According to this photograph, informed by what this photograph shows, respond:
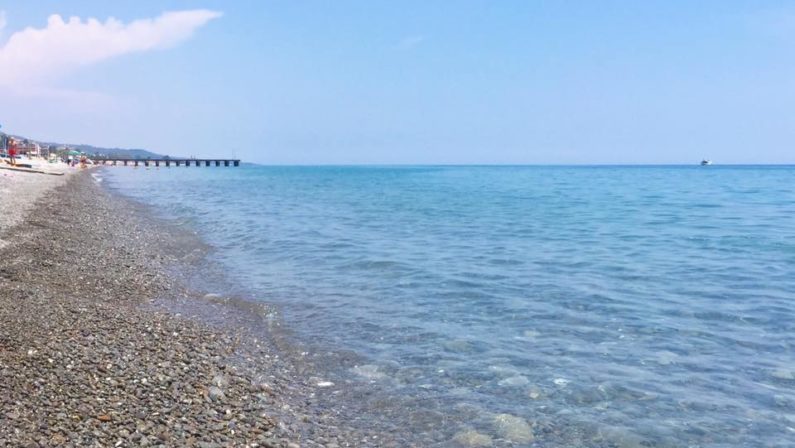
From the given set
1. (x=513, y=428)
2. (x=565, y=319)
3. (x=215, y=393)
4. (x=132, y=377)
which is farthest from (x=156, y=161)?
(x=513, y=428)

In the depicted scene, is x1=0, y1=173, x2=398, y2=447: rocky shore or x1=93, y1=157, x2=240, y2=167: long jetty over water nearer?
x1=0, y1=173, x2=398, y2=447: rocky shore

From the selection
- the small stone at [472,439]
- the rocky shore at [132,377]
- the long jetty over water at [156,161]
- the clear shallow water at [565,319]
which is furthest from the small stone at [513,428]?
the long jetty over water at [156,161]

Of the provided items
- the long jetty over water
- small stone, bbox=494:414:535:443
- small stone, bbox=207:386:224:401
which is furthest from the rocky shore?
the long jetty over water

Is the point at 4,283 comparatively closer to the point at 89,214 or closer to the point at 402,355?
the point at 402,355

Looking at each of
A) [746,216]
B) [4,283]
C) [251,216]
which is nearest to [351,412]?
[4,283]

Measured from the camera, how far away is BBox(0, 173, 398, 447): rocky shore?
479cm

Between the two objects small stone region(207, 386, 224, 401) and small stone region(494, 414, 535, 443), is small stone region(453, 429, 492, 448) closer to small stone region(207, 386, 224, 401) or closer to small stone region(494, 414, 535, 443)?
small stone region(494, 414, 535, 443)

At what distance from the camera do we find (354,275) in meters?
13.1

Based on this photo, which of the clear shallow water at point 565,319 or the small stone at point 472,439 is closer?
the small stone at point 472,439

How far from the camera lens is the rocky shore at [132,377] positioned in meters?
4.79

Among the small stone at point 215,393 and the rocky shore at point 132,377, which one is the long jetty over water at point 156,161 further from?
the small stone at point 215,393

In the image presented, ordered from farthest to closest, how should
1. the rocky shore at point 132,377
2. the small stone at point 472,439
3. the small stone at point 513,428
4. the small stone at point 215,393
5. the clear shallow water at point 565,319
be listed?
the clear shallow water at point 565,319 < the small stone at point 215,393 < the small stone at point 513,428 < the small stone at point 472,439 < the rocky shore at point 132,377

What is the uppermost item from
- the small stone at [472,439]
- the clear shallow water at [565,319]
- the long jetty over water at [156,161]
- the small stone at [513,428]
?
the long jetty over water at [156,161]

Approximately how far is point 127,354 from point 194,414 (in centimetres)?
175
